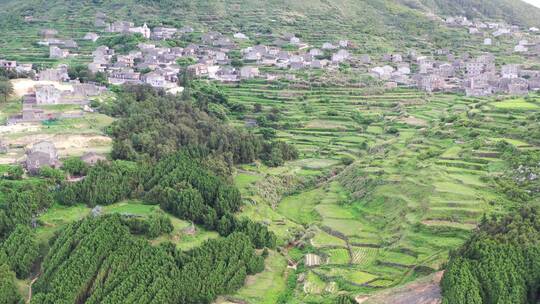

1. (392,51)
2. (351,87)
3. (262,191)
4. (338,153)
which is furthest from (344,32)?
(262,191)

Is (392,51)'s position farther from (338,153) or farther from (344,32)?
(338,153)

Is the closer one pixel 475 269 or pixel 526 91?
pixel 475 269

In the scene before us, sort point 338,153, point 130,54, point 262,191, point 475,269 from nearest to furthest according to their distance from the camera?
point 475,269
point 262,191
point 338,153
point 130,54

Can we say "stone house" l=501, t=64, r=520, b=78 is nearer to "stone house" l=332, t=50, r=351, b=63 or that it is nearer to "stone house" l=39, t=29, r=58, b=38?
"stone house" l=332, t=50, r=351, b=63

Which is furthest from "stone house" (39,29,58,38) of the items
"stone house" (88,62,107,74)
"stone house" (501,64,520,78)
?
"stone house" (501,64,520,78)

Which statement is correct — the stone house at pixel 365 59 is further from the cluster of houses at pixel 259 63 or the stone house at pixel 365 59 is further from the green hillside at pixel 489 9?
the green hillside at pixel 489 9

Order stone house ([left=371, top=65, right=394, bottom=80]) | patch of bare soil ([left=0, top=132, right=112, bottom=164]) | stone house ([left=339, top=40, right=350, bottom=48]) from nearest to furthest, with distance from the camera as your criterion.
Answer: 1. patch of bare soil ([left=0, top=132, right=112, bottom=164])
2. stone house ([left=371, top=65, right=394, bottom=80])
3. stone house ([left=339, top=40, right=350, bottom=48])

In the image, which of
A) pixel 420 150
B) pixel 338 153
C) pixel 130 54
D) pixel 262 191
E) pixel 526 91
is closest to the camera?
pixel 262 191

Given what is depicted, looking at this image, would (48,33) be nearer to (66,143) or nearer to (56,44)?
(56,44)

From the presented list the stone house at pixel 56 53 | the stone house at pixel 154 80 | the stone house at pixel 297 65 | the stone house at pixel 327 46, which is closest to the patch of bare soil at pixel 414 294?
the stone house at pixel 154 80
